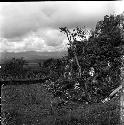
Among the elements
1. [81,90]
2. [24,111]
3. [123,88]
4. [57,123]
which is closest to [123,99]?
[123,88]

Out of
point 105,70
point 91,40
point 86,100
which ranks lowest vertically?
point 86,100

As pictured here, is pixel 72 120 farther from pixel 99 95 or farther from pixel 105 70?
pixel 105 70

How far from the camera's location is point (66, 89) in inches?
952

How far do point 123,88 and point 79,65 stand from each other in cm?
2370

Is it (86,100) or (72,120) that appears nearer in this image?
(72,120)

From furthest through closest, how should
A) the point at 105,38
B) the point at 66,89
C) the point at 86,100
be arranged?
the point at 105,38, the point at 66,89, the point at 86,100

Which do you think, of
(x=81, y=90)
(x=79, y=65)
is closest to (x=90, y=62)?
(x=79, y=65)

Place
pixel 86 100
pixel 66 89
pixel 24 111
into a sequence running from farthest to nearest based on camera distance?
pixel 66 89, pixel 86 100, pixel 24 111

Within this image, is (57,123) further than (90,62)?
No

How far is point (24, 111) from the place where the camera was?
16500 mm

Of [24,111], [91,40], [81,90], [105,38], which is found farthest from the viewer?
[91,40]

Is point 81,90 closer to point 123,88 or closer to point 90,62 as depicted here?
point 90,62

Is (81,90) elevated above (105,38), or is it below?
below

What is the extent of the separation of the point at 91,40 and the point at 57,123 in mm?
20653
